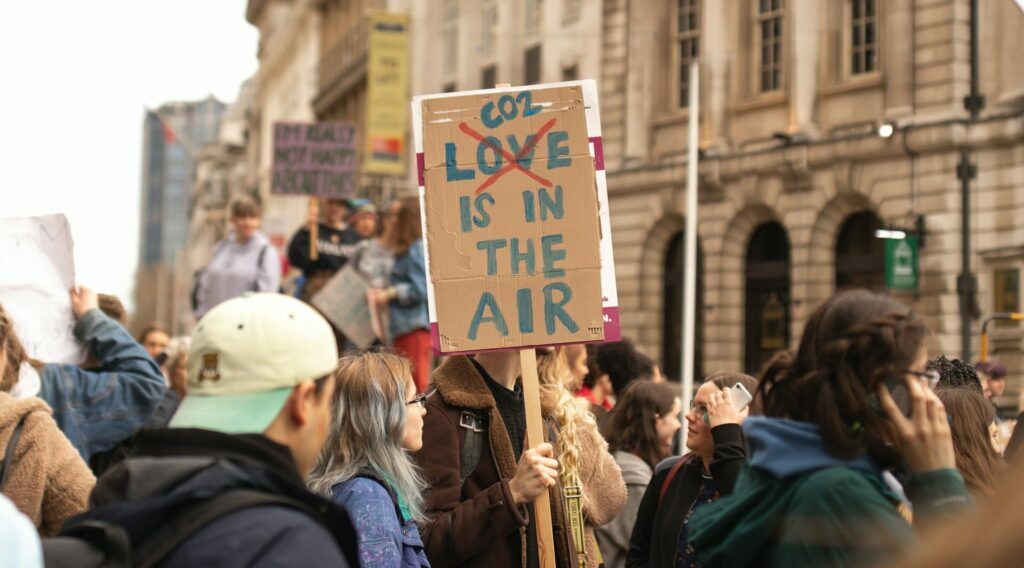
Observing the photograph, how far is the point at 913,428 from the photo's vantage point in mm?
2975

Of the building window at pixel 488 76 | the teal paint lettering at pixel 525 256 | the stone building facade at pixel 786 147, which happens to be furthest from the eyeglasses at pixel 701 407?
the building window at pixel 488 76

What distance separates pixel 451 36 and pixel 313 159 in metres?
30.6

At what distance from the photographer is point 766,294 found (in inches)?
1309

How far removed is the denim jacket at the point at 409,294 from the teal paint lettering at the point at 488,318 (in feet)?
20.4

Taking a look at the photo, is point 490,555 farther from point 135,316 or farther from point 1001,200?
point 135,316

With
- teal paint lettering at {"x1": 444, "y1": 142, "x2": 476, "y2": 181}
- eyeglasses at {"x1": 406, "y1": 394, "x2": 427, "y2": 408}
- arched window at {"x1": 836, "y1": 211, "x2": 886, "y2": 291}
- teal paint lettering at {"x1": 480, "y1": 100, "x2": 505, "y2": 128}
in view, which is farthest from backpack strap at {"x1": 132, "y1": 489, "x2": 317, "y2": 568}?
arched window at {"x1": 836, "y1": 211, "x2": 886, "y2": 291}

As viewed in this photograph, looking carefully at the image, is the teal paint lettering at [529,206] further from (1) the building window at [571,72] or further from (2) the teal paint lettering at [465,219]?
(1) the building window at [571,72]

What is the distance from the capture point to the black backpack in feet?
8.65

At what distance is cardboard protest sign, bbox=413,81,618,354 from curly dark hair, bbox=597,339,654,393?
3.48 meters

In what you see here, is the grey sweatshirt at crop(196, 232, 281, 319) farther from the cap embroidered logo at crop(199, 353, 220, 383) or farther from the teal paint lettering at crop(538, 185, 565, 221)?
the cap embroidered logo at crop(199, 353, 220, 383)

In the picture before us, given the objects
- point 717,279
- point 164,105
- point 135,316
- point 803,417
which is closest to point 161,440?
point 803,417

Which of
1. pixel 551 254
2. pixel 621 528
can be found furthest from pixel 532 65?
pixel 551 254

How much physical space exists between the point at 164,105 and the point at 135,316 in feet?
200

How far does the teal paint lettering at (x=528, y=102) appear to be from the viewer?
508 centimetres
